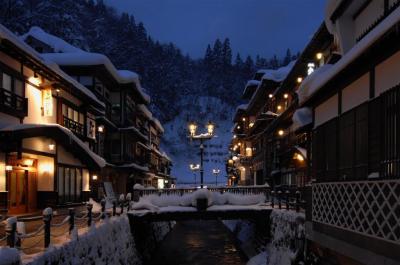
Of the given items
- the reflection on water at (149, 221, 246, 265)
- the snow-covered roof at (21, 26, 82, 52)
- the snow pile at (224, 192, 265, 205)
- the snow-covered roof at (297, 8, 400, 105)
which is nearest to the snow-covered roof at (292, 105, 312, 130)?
the snow-covered roof at (297, 8, 400, 105)

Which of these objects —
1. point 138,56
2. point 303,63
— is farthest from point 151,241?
point 138,56

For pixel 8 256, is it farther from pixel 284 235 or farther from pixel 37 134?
pixel 37 134

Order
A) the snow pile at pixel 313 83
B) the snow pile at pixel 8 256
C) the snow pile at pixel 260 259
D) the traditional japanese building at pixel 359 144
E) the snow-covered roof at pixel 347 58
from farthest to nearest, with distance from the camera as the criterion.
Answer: the snow pile at pixel 260 259
the snow pile at pixel 313 83
the traditional japanese building at pixel 359 144
the snow-covered roof at pixel 347 58
the snow pile at pixel 8 256

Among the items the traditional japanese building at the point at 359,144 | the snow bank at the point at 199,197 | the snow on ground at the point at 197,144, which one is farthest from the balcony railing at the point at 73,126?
the snow on ground at the point at 197,144

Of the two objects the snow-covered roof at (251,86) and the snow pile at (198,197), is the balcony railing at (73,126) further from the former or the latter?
the snow-covered roof at (251,86)

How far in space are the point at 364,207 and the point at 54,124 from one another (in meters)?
18.4

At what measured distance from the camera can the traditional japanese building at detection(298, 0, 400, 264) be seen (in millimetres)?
8703

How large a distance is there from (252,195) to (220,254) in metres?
4.83

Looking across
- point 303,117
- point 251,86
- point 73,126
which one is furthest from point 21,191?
point 251,86

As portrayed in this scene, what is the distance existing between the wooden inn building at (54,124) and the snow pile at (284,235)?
42.3 ft

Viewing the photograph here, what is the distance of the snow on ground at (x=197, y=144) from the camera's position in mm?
119125

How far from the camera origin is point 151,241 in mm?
28391

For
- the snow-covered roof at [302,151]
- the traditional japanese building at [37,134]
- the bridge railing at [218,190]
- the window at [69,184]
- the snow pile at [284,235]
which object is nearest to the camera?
the snow pile at [284,235]

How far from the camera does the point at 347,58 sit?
34.9ft
